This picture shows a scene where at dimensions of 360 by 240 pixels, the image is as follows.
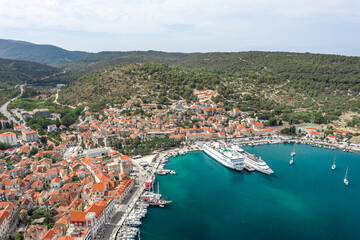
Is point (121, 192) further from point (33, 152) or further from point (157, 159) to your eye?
point (33, 152)

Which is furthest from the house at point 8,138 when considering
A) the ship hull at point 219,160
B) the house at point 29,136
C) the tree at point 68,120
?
the ship hull at point 219,160

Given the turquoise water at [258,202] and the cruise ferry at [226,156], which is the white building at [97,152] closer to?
the turquoise water at [258,202]

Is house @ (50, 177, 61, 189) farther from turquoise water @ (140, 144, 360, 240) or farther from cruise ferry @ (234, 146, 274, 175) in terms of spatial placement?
cruise ferry @ (234, 146, 274, 175)

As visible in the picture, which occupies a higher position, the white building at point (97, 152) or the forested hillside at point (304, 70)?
the forested hillside at point (304, 70)

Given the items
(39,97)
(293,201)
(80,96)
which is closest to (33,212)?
(293,201)

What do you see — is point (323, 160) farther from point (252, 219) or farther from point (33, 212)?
point (33, 212)

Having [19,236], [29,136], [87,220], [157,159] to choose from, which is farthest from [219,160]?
[29,136]

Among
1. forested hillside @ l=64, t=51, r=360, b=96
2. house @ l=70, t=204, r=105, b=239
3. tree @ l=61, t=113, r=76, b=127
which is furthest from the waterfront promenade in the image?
forested hillside @ l=64, t=51, r=360, b=96
